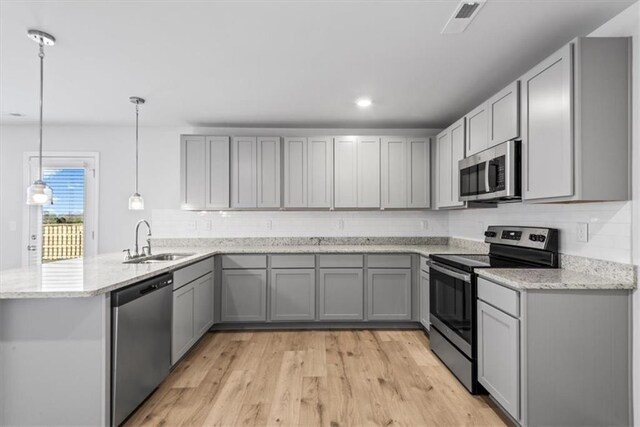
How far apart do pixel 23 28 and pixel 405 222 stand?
13.3 feet

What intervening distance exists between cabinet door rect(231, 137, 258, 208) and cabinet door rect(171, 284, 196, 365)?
1306 millimetres

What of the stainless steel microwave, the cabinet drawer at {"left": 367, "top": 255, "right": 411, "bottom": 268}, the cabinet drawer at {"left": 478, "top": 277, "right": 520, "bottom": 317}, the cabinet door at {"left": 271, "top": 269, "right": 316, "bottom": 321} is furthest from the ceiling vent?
the cabinet door at {"left": 271, "top": 269, "right": 316, "bottom": 321}

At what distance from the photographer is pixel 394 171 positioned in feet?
13.8

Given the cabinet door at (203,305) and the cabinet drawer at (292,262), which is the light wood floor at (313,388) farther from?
the cabinet drawer at (292,262)

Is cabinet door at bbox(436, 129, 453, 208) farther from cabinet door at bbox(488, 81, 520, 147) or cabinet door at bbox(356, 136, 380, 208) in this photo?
cabinet door at bbox(488, 81, 520, 147)

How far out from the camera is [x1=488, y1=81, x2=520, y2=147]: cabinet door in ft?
7.82

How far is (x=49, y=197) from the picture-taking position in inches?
89.5

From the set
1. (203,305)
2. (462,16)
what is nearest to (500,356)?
(462,16)

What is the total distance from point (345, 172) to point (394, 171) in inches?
24.0

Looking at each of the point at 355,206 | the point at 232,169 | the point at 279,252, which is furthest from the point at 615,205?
the point at 232,169

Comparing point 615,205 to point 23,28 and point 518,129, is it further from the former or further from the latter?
point 23,28

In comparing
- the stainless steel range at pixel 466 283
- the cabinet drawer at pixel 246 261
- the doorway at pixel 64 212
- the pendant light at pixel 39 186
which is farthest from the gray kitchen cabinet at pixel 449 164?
the doorway at pixel 64 212

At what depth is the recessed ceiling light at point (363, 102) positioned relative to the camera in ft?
11.2

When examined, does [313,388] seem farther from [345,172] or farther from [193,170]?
[193,170]
